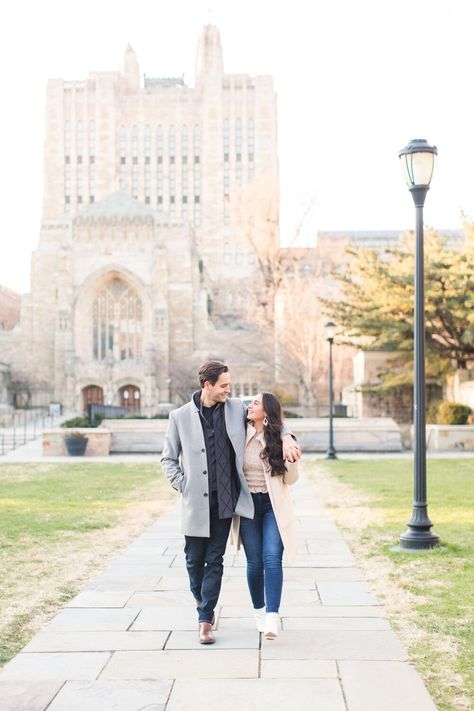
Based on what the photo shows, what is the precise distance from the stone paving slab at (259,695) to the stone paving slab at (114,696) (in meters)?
0.08

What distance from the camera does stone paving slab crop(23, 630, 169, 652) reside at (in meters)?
5.48

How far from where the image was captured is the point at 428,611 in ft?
21.1

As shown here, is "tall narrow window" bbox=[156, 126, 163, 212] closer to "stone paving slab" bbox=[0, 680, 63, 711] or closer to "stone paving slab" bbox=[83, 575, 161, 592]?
"stone paving slab" bbox=[83, 575, 161, 592]

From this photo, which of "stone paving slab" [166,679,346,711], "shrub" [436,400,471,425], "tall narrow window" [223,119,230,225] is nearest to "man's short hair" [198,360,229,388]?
"stone paving slab" [166,679,346,711]

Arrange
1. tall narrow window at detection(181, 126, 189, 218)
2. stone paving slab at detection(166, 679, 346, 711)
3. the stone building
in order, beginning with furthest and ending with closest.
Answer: tall narrow window at detection(181, 126, 189, 218), the stone building, stone paving slab at detection(166, 679, 346, 711)

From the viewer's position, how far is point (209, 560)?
19.1ft

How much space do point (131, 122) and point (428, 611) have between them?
93.1 metres

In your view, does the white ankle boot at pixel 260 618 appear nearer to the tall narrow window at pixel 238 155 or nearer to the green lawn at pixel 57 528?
the green lawn at pixel 57 528

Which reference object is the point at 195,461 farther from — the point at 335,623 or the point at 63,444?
the point at 63,444

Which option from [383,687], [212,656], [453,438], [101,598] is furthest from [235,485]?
[453,438]

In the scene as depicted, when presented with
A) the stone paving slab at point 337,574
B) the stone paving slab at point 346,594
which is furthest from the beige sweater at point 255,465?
the stone paving slab at point 337,574

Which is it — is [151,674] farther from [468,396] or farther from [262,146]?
[262,146]

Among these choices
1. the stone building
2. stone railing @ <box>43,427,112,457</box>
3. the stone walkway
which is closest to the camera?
the stone walkway

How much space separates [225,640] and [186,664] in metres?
0.61
